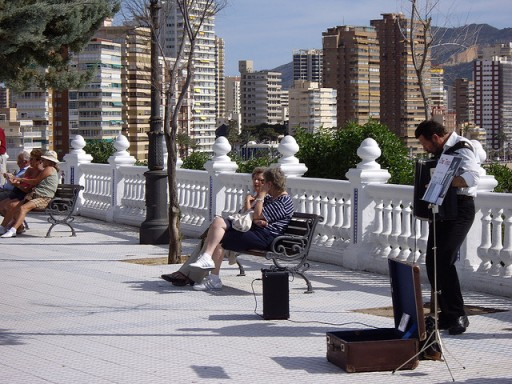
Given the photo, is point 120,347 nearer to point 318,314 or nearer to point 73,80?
point 318,314

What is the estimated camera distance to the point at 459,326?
8508 mm

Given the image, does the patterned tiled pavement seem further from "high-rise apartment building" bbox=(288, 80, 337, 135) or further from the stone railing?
"high-rise apartment building" bbox=(288, 80, 337, 135)

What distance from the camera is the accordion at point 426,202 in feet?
27.3

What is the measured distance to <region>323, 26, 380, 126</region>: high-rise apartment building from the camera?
14912 centimetres

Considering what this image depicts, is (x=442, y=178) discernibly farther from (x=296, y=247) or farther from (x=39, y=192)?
(x=39, y=192)

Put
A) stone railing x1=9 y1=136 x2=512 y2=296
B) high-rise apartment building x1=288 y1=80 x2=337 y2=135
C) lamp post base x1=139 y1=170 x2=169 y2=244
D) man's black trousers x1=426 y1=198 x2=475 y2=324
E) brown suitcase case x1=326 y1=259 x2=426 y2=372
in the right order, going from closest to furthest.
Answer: brown suitcase case x1=326 y1=259 x2=426 y2=372, man's black trousers x1=426 y1=198 x2=475 y2=324, stone railing x1=9 y1=136 x2=512 y2=296, lamp post base x1=139 y1=170 x2=169 y2=244, high-rise apartment building x1=288 y1=80 x2=337 y2=135

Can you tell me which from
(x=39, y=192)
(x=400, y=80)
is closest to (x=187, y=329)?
(x=39, y=192)

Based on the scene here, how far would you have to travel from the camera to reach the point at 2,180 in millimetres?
20000

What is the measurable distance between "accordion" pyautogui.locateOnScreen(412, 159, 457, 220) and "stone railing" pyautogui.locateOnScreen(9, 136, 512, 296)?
1.91 feet

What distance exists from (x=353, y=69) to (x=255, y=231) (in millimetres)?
147647

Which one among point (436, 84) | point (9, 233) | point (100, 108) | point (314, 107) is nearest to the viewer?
point (436, 84)

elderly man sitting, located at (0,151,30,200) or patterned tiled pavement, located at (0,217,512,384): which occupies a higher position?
elderly man sitting, located at (0,151,30,200)

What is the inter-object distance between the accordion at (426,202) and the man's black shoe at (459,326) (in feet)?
2.86

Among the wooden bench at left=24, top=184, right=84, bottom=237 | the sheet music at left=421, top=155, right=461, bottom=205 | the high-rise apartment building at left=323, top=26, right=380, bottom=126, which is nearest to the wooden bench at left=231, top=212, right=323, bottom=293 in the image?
the sheet music at left=421, top=155, right=461, bottom=205
